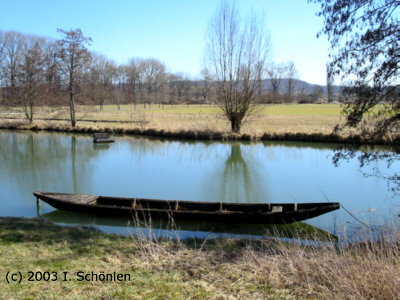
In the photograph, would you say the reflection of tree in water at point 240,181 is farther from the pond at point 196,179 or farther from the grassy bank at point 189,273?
the grassy bank at point 189,273

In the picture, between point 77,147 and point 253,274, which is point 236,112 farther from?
point 253,274

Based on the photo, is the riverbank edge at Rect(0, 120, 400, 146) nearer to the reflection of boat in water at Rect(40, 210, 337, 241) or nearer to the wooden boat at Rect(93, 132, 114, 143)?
the wooden boat at Rect(93, 132, 114, 143)

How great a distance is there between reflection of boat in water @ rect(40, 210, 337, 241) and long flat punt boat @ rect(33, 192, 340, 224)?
184 mm

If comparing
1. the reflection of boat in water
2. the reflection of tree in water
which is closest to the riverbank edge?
the reflection of tree in water

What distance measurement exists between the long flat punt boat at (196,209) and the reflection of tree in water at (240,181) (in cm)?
189

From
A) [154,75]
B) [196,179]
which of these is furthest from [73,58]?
[154,75]

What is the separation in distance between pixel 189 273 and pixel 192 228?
11.0ft

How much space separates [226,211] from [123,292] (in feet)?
14.3

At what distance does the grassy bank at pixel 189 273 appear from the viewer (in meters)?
3.53

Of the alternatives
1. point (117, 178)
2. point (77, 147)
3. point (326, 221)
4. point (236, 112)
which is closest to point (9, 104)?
point (77, 147)

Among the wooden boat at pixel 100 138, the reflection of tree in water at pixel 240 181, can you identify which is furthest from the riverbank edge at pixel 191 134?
the reflection of tree in water at pixel 240 181

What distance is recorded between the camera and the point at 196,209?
8.21 metres

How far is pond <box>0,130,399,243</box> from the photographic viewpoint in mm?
7977

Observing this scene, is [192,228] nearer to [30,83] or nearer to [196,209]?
[196,209]
